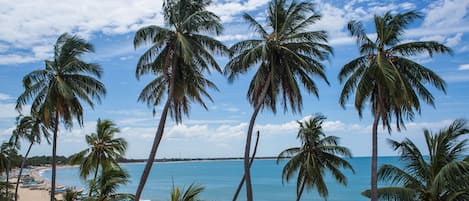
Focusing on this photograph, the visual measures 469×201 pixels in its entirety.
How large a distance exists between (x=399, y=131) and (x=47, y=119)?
1343 centimetres

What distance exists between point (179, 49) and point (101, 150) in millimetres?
10883

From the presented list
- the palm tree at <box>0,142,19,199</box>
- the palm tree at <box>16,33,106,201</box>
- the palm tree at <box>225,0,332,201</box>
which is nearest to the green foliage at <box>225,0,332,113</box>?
the palm tree at <box>225,0,332,201</box>

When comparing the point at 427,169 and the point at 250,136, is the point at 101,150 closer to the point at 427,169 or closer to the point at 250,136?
the point at 250,136

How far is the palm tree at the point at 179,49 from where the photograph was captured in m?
15.3

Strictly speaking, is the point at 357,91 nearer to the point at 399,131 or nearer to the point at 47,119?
the point at 399,131

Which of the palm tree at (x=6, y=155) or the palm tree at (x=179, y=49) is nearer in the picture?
the palm tree at (x=179, y=49)

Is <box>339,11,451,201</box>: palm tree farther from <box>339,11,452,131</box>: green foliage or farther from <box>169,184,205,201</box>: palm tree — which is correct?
<box>169,184,205,201</box>: palm tree

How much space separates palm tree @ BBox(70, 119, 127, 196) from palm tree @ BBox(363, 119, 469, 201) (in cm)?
1472

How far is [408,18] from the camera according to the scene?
15.1 meters

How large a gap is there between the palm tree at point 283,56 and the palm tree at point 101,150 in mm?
9744

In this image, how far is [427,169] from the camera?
13398 mm

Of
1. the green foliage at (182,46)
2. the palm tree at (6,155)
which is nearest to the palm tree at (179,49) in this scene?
the green foliage at (182,46)

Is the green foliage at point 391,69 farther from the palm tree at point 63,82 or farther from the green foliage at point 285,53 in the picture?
the palm tree at point 63,82

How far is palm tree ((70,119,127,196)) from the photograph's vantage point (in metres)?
23.3
